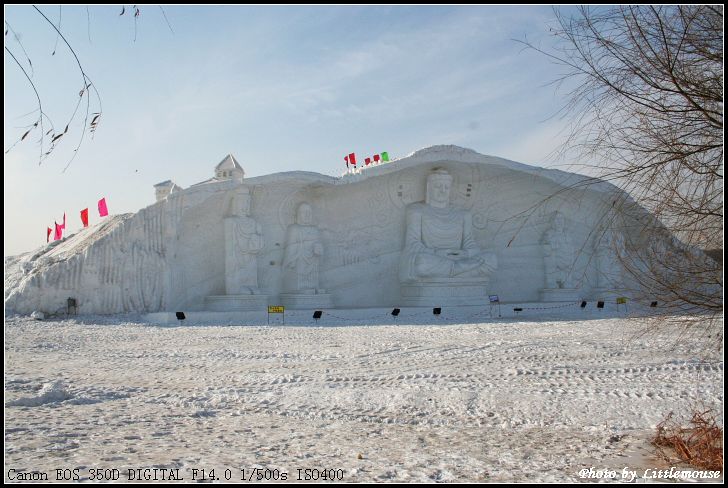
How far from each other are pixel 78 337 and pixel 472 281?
8.10 metres

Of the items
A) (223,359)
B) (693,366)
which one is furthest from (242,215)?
(693,366)

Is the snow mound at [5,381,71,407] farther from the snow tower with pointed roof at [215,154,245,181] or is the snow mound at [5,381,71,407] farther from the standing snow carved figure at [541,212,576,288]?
the standing snow carved figure at [541,212,576,288]

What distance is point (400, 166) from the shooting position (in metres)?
14.1

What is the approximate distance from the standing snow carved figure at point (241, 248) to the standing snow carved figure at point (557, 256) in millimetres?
6840

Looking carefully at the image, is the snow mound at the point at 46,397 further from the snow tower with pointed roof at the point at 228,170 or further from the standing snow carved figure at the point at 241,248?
the snow tower with pointed roof at the point at 228,170

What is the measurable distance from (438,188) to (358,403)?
1018 centimetres

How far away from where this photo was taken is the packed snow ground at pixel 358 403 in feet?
11.5

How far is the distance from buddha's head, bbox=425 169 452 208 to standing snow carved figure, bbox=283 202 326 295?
283 centimetres

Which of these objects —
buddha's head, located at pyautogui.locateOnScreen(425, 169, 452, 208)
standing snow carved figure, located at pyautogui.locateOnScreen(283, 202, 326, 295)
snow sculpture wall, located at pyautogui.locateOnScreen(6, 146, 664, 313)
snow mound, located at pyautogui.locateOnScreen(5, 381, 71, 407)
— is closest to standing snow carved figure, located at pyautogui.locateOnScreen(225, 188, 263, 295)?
snow sculpture wall, located at pyautogui.locateOnScreen(6, 146, 664, 313)

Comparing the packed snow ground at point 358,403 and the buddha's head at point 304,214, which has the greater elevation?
the buddha's head at point 304,214

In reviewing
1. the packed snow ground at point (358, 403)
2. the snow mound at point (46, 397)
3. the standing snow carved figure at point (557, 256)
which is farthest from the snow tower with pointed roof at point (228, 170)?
the snow mound at point (46, 397)

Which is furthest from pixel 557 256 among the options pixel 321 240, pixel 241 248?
pixel 241 248

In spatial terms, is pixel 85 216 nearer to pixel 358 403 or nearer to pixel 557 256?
pixel 557 256

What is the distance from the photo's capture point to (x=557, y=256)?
1525 cm
